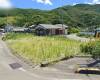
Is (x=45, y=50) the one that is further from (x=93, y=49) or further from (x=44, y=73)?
(x=44, y=73)

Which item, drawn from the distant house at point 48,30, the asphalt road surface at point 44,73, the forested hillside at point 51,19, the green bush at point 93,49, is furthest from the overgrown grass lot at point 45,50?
the distant house at point 48,30

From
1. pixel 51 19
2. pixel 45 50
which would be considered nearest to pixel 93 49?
pixel 45 50

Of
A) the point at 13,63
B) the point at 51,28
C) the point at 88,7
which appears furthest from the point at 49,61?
the point at 88,7

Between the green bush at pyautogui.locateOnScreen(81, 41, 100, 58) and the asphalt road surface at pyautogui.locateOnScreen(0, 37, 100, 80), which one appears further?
the green bush at pyautogui.locateOnScreen(81, 41, 100, 58)

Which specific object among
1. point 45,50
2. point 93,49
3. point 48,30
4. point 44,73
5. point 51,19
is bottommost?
point 48,30

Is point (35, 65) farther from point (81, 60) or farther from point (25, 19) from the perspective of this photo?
point (25, 19)

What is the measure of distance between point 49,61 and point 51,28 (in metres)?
51.7

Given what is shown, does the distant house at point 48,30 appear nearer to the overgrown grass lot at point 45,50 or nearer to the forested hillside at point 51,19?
the forested hillside at point 51,19

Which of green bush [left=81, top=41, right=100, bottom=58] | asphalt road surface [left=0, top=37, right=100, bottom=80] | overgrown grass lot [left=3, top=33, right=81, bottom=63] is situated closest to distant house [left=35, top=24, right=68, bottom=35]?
overgrown grass lot [left=3, top=33, right=81, bottom=63]

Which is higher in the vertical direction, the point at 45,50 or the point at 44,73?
the point at 44,73

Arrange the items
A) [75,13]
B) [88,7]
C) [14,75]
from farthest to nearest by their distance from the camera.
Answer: [88,7] < [75,13] < [14,75]

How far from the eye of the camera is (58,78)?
39.8 feet

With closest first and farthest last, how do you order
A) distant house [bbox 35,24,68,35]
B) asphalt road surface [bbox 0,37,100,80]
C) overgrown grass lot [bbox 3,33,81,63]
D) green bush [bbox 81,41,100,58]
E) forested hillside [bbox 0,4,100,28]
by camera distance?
asphalt road surface [bbox 0,37,100,80], green bush [bbox 81,41,100,58], overgrown grass lot [bbox 3,33,81,63], distant house [bbox 35,24,68,35], forested hillside [bbox 0,4,100,28]

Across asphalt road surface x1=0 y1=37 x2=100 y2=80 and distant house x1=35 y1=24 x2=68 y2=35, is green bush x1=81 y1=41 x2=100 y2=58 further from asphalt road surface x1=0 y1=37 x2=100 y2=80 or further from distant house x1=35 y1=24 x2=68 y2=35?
distant house x1=35 y1=24 x2=68 y2=35
